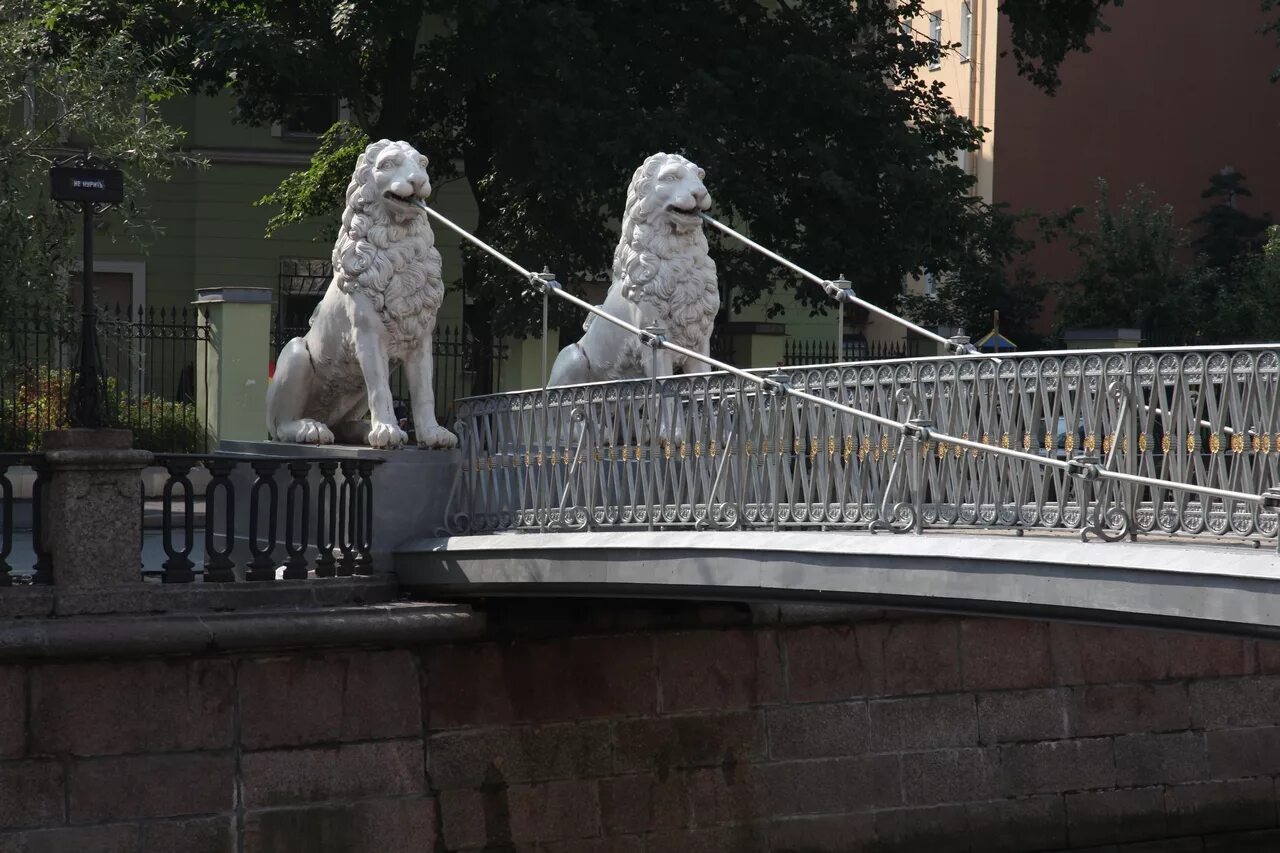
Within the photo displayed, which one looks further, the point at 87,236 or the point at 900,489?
the point at 87,236

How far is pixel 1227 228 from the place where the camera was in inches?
1208

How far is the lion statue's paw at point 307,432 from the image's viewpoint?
11.2 metres

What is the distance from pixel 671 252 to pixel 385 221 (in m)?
1.52

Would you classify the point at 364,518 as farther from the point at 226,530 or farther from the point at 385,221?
the point at 385,221

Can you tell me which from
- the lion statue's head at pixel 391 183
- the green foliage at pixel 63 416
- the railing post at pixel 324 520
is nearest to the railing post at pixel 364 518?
the railing post at pixel 324 520

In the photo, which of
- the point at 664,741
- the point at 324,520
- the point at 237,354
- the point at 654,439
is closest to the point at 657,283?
the point at 654,439

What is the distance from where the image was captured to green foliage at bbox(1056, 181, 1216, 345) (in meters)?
26.8

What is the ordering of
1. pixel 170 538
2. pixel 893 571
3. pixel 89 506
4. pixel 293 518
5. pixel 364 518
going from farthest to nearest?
pixel 364 518 → pixel 293 518 → pixel 170 538 → pixel 89 506 → pixel 893 571

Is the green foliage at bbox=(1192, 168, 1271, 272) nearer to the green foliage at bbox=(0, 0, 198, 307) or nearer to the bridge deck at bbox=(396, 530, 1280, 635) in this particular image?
the green foliage at bbox=(0, 0, 198, 307)

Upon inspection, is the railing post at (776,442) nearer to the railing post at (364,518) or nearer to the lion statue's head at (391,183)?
the railing post at (364,518)

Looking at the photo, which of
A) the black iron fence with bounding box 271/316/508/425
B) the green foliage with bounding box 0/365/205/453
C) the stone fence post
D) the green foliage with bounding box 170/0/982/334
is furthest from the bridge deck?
the green foliage with bounding box 170/0/982/334

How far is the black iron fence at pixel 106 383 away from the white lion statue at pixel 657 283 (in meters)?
5.72

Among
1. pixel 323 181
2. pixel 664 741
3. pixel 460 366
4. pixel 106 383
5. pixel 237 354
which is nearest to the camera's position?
pixel 664 741

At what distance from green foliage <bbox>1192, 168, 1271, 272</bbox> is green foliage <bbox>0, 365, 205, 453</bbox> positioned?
673 inches
